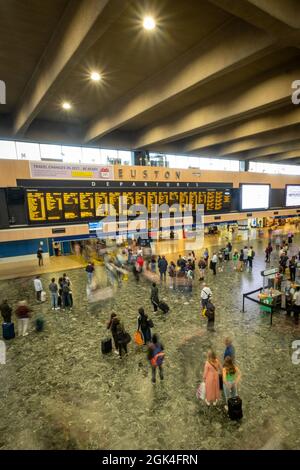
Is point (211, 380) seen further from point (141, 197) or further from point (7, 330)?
point (141, 197)

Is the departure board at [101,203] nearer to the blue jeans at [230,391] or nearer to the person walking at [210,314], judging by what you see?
the person walking at [210,314]

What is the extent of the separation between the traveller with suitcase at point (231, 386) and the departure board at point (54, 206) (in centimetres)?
837

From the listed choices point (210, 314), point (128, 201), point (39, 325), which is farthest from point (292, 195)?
point (39, 325)

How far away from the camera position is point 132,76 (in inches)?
361

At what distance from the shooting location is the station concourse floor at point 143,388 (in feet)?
14.0

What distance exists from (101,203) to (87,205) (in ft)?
2.18

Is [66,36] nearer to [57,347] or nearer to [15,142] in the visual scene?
[57,347]

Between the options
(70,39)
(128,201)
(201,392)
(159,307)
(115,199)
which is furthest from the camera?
(128,201)

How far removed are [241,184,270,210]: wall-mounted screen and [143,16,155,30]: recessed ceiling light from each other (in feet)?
38.0

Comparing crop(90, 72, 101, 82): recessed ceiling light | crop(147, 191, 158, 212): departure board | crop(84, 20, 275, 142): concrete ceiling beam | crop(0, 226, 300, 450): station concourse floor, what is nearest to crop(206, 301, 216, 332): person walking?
crop(0, 226, 300, 450): station concourse floor

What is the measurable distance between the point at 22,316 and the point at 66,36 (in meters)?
8.49

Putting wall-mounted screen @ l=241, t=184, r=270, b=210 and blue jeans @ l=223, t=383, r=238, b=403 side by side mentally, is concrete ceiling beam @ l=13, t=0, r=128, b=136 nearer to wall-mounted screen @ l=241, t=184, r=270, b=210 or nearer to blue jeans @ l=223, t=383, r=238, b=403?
blue jeans @ l=223, t=383, r=238, b=403

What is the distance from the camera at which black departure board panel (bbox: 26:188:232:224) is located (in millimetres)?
9562

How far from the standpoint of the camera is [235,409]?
4.58 meters
